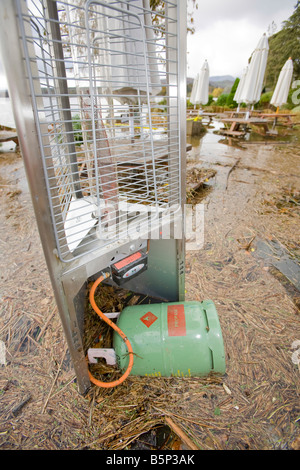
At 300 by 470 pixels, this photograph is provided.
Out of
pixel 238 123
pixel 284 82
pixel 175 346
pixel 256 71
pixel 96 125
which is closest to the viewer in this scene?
pixel 96 125

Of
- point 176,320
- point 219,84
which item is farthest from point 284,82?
point 219,84

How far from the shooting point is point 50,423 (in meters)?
1.36

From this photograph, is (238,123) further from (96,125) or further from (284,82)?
(96,125)

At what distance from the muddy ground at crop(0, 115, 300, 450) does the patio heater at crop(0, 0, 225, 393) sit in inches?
10.3

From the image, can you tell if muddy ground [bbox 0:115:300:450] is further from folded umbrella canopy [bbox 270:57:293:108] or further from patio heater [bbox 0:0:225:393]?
folded umbrella canopy [bbox 270:57:293:108]

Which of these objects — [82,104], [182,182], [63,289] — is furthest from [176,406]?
[82,104]

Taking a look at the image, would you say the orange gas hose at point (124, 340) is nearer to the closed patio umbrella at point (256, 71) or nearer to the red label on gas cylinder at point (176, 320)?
the red label on gas cylinder at point (176, 320)

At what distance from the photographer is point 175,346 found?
1.48 m

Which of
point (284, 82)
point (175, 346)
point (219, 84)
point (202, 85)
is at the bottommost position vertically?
point (175, 346)

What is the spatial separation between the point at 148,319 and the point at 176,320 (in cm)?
19

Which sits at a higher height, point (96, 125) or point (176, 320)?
point (96, 125)

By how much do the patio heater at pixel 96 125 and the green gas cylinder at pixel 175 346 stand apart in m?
0.31

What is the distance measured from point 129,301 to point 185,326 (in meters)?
0.70
